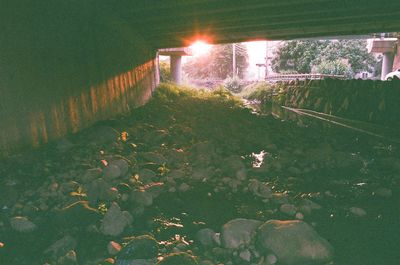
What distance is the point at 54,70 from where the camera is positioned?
5898mm

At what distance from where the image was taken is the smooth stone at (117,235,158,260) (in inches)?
111

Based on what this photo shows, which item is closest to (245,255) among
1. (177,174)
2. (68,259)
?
(68,259)

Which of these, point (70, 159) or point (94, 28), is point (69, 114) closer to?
point (70, 159)

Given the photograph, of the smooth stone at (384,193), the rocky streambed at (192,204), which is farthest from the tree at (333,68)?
the smooth stone at (384,193)

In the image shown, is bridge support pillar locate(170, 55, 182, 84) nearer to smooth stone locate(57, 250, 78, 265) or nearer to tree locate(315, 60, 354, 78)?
tree locate(315, 60, 354, 78)

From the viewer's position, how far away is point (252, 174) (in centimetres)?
519

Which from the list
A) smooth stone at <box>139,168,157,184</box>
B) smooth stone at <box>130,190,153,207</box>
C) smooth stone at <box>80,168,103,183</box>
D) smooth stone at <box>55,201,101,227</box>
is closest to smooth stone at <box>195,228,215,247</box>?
smooth stone at <box>130,190,153,207</box>

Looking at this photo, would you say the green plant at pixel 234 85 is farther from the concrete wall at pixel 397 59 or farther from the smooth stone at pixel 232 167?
the smooth stone at pixel 232 167

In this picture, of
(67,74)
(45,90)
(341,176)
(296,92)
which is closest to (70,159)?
(45,90)

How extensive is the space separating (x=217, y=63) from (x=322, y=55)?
17701mm

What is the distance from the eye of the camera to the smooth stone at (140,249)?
2832 millimetres

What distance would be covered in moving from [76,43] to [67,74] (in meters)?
0.89

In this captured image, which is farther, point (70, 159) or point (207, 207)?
point (70, 159)

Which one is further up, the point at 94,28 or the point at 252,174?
the point at 94,28
